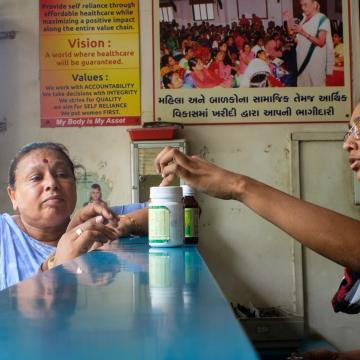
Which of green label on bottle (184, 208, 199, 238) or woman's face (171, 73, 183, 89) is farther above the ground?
woman's face (171, 73, 183, 89)

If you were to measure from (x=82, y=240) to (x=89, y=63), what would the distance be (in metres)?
1.80

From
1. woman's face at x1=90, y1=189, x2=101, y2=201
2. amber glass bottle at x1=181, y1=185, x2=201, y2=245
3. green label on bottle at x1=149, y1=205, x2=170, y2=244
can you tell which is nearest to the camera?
green label on bottle at x1=149, y1=205, x2=170, y2=244

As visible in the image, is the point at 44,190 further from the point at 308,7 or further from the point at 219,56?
the point at 308,7

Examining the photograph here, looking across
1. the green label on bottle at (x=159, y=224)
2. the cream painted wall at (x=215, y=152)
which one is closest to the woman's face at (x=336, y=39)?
the cream painted wall at (x=215, y=152)

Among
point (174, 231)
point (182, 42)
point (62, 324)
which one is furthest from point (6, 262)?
point (182, 42)

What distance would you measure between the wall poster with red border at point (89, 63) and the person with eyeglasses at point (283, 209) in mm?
1721

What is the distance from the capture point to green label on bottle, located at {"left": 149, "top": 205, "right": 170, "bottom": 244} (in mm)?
1133

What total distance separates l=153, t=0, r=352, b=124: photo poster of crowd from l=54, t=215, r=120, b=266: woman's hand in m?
1.56

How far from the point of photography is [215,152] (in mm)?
2793

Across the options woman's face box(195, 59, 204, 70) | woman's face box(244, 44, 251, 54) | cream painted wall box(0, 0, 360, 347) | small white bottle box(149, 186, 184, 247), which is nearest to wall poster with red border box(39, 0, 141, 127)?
cream painted wall box(0, 0, 360, 347)

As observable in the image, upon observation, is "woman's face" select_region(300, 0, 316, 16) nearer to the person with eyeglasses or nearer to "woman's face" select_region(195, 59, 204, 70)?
"woman's face" select_region(195, 59, 204, 70)

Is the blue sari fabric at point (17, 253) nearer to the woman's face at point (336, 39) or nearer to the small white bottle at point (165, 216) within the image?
the small white bottle at point (165, 216)

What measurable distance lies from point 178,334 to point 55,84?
8.63ft

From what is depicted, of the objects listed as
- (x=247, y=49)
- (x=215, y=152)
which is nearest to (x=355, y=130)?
(x=215, y=152)
